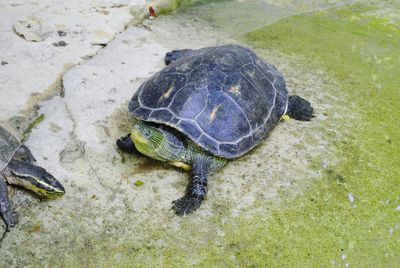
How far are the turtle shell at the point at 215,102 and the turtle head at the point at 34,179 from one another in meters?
0.87

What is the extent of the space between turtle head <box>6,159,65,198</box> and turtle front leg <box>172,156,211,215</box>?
0.88 meters

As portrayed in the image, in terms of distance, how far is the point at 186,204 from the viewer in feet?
9.83

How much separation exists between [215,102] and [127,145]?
2.71 ft

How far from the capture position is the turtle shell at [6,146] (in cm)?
299

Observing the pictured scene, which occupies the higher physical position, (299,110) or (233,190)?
(299,110)

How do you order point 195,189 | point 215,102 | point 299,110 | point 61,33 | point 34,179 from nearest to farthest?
1. point 34,179
2. point 195,189
3. point 215,102
4. point 299,110
5. point 61,33

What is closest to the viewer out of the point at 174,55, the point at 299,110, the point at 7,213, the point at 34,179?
the point at 7,213

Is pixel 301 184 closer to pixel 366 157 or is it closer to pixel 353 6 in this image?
pixel 366 157

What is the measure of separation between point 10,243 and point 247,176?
182 centimetres

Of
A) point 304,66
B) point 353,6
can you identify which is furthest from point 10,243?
point 353,6

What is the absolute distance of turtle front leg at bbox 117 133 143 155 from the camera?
340 centimetres

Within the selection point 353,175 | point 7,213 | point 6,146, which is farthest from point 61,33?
point 353,175

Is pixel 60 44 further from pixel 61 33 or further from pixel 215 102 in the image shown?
pixel 215 102

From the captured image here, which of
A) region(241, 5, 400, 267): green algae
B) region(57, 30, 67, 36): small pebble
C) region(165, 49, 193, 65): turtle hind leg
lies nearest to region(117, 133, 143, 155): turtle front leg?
region(241, 5, 400, 267): green algae
